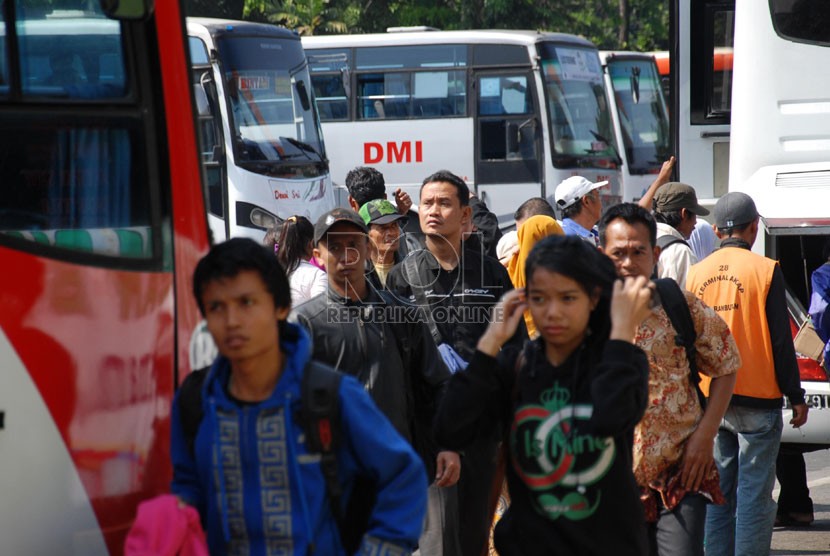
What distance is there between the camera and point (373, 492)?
344 centimetres

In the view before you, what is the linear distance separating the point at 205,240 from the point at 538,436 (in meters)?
1.37

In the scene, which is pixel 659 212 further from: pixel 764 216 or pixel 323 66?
pixel 323 66

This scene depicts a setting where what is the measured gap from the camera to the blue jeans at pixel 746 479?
6336 mm

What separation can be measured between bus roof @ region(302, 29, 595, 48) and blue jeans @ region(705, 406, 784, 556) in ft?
49.8

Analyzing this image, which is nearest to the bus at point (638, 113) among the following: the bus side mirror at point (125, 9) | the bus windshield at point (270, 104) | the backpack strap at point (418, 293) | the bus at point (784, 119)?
the bus windshield at point (270, 104)

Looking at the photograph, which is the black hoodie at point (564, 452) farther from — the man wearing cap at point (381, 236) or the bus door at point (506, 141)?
the bus door at point (506, 141)

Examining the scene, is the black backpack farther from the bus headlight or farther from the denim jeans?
the bus headlight

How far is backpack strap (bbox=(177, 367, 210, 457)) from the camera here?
3.46m

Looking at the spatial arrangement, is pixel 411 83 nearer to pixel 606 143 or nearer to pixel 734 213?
pixel 606 143

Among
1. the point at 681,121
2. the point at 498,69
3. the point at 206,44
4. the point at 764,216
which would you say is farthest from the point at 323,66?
the point at 764,216

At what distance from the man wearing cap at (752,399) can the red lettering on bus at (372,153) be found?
15361 mm

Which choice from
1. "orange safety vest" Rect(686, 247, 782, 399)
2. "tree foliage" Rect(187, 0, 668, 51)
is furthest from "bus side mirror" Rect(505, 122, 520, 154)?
"orange safety vest" Rect(686, 247, 782, 399)

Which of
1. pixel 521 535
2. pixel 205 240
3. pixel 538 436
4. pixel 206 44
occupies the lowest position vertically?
pixel 521 535

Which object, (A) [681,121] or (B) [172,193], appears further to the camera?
(A) [681,121]
